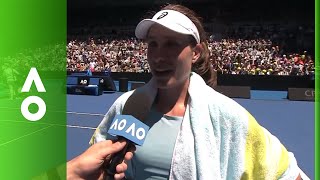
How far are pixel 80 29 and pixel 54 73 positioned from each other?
793 centimetres

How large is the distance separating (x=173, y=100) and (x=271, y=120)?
944 centimetres

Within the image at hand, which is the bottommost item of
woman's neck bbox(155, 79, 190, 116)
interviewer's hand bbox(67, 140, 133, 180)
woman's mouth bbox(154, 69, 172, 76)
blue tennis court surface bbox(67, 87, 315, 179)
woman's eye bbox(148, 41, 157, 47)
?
blue tennis court surface bbox(67, 87, 315, 179)

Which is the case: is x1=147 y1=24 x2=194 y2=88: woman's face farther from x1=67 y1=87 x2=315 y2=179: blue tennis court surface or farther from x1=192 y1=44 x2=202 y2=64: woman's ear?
x1=67 y1=87 x2=315 y2=179: blue tennis court surface

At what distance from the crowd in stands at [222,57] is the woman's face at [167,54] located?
17.6 meters

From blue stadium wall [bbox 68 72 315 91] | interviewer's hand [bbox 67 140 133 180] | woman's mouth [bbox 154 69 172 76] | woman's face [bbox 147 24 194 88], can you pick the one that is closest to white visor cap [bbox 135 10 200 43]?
woman's face [bbox 147 24 194 88]

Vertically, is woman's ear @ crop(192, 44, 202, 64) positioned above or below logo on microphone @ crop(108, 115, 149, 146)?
above

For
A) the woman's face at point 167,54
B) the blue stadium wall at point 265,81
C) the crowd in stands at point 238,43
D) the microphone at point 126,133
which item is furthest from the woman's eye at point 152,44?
the crowd in stands at point 238,43

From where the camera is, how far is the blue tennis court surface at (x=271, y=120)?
7.20 metres

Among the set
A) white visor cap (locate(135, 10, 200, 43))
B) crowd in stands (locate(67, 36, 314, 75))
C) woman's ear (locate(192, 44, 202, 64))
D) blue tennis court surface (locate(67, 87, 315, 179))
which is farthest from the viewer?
crowd in stands (locate(67, 36, 314, 75))

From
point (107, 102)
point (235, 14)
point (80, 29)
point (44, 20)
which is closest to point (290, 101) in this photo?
point (107, 102)

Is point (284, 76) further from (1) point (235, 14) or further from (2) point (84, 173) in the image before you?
(2) point (84, 173)

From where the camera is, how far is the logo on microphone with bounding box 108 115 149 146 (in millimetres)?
1522

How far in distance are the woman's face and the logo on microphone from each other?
0.21m

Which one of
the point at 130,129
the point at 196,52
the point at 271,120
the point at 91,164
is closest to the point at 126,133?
the point at 130,129
